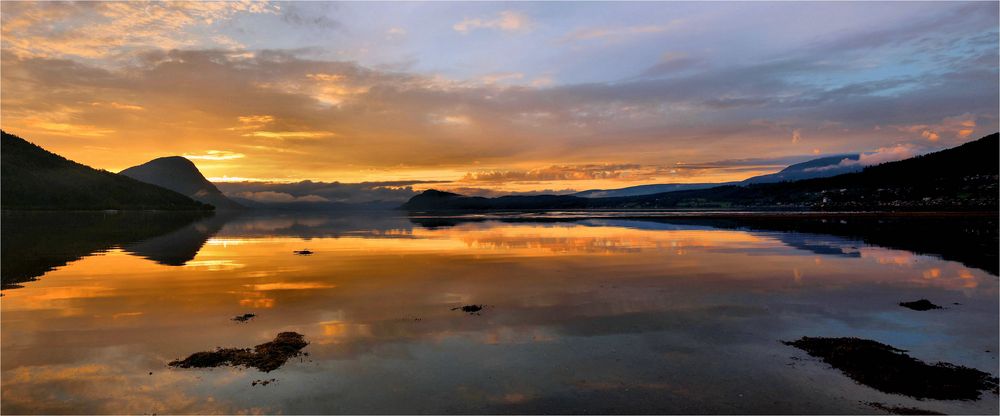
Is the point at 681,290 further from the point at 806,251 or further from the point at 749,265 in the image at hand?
the point at 806,251

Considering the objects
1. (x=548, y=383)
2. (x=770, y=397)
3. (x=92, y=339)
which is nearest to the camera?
(x=770, y=397)

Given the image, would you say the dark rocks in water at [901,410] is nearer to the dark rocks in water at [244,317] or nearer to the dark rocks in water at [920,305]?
the dark rocks in water at [920,305]

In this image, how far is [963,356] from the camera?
14.8 meters

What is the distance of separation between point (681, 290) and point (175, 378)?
2239cm

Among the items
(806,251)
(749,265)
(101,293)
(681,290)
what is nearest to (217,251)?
(101,293)

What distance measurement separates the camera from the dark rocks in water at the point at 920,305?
21.4 metres

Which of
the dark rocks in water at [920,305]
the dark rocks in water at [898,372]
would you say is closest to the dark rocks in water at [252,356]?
the dark rocks in water at [898,372]

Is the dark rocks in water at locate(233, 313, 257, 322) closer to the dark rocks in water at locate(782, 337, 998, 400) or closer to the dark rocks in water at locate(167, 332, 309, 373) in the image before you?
the dark rocks in water at locate(167, 332, 309, 373)

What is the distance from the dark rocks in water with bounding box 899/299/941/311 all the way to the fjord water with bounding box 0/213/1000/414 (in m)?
0.58

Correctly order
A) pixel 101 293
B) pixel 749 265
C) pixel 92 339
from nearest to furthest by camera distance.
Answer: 1. pixel 92 339
2. pixel 101 293
3. pixel 749 265

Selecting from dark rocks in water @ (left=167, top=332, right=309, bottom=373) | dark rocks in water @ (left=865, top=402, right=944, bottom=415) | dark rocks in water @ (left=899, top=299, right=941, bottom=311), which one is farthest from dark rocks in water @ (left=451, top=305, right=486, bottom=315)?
dark rocks in water @ (left=899, top=299, right=941, bottom=311)

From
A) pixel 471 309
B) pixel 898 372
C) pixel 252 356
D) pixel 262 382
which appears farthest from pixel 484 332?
pixel 898 372

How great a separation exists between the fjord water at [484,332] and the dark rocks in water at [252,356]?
48cm

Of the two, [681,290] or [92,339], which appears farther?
[681,290]
